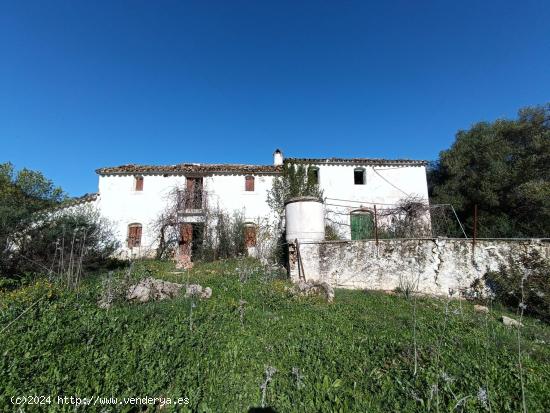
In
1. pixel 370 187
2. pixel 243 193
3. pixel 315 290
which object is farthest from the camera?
pixel 370 187

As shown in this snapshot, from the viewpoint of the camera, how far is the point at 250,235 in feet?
52.7

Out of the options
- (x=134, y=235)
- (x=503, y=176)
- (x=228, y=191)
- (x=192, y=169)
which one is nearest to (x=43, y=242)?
(x=134, y=235)

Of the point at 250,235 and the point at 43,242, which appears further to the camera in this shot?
the point at 250,235

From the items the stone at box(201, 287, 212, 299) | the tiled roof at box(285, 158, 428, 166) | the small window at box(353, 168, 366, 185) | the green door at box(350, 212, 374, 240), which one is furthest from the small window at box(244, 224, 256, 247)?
the stone at box(201, 287, 212, 299)

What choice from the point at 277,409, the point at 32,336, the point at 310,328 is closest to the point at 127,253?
the point at 32,336

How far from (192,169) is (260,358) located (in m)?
14.4

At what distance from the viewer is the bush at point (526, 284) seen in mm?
6641

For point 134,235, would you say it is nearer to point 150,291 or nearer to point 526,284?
point 150,291

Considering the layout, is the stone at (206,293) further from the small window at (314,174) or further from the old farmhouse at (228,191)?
the small window at (314,174)

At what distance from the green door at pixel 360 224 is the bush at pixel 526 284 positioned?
7740mm

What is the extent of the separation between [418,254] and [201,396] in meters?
8.14

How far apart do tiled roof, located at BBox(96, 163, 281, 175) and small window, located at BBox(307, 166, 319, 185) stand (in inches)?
77.3

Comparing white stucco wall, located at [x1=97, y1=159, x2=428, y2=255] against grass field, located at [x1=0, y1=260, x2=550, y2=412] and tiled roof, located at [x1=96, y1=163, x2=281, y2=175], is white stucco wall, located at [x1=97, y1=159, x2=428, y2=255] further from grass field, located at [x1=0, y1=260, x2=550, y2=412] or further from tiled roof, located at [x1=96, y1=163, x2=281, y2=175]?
grass field, located at [x1=0, y1=260, x2=550, y2=412]

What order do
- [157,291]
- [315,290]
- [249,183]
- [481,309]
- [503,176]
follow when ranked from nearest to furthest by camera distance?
1. [157,291]
2. [481,309]
3. [315,290]
4. [503,176]
5. [249,183]
